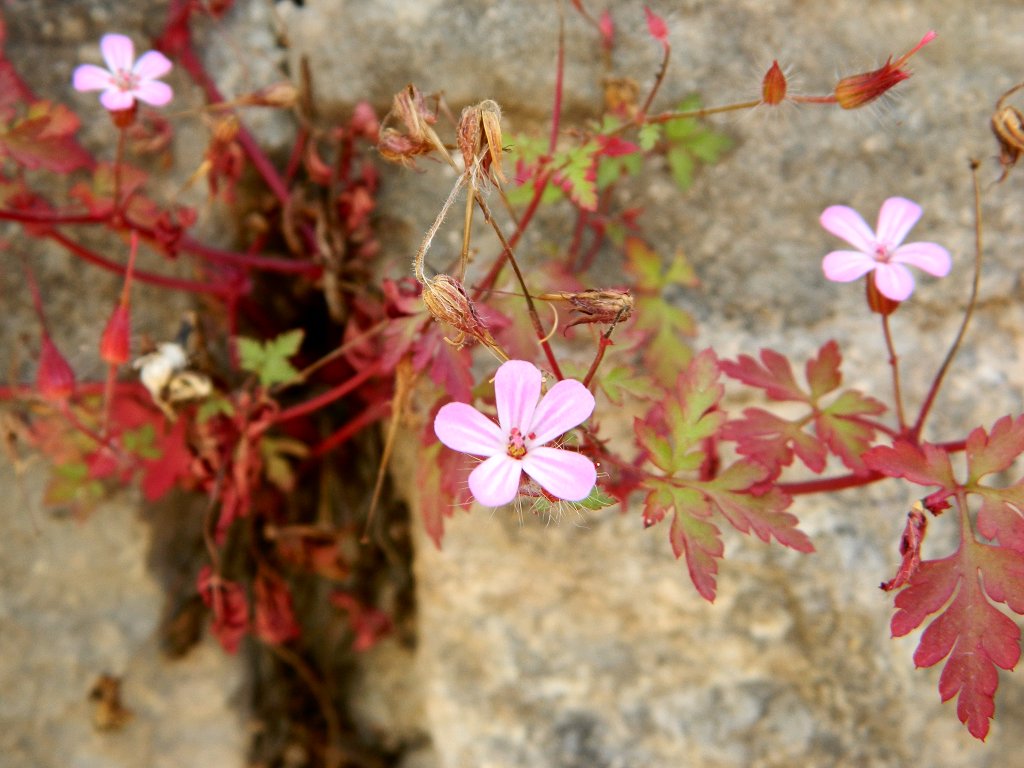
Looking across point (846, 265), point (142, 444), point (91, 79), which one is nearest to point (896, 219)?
point (846, 265)

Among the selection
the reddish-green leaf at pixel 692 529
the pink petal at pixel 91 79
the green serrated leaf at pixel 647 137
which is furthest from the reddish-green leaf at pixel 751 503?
the pink petal at pixel 91 79

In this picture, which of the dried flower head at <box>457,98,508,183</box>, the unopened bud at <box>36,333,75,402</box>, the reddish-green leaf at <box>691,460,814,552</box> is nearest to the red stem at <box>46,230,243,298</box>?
the unopened bud at <box>36,333,75,402</box>

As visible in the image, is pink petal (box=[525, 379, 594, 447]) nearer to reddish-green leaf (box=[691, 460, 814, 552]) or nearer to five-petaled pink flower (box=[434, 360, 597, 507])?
five-petaled pink flower (box=[434, 360, 597, 507])

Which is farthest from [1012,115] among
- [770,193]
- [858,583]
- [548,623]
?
[548,623]

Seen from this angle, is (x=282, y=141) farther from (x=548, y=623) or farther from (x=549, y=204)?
(x=548, y=623)

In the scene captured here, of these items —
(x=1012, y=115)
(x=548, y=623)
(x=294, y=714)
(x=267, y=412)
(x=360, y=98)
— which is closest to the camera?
(x=1012, y=115)
